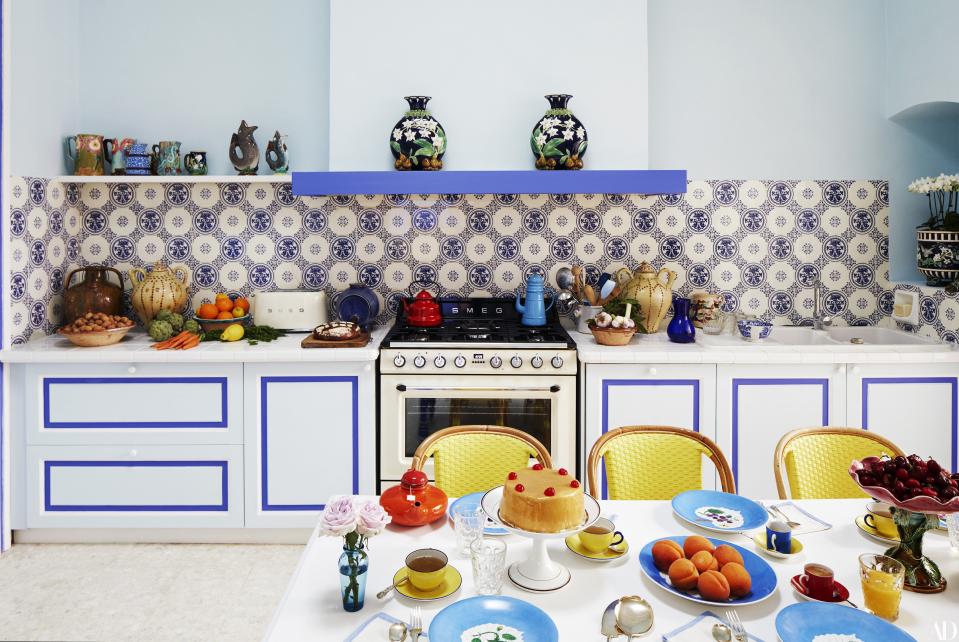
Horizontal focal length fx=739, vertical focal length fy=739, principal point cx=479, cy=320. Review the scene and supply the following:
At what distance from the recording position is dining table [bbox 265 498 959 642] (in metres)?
1.40

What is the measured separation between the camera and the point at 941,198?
388 centimetres

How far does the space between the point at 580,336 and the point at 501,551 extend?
7.83 feet

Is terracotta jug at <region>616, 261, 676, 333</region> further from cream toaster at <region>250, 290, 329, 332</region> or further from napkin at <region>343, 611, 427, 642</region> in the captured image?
napkin at <region>343, 611, 427, 642</region>

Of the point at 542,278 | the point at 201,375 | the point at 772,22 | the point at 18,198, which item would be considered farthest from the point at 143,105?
the point at 772,22

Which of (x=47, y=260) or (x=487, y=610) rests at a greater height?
(x=47, y=260)

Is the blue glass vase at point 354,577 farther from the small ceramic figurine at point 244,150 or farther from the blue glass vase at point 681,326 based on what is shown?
the small ceramic figurine at point 244,150

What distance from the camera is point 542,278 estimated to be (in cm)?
399

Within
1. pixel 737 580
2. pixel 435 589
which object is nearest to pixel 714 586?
pixel 737 580

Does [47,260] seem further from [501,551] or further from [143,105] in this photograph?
[501,551]

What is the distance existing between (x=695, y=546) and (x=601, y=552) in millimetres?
211

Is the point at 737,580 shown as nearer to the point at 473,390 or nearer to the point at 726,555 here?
the point at 726,555

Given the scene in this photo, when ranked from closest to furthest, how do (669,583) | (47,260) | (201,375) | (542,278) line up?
(669,583)
(201,375)
(47,260)
(542,278)

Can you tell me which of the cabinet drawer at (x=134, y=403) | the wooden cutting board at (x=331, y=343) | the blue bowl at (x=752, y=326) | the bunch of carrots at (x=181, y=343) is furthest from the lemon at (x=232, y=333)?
the blue bowl at (x=752, y=326)

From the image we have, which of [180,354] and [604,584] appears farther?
[180,354]
